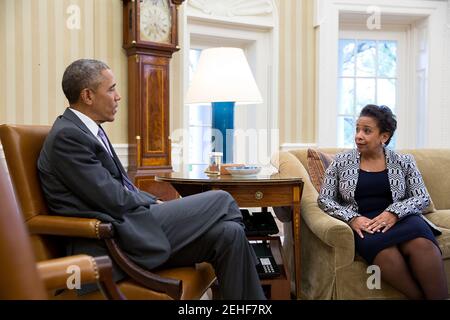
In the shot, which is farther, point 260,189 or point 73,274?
point 260,189

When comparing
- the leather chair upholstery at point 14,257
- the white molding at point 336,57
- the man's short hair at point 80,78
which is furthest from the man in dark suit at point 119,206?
the white molding at point 336,57

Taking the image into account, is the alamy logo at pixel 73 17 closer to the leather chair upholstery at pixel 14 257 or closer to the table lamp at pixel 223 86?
the table lamp at pixel 223 86

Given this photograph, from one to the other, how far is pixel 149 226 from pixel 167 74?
256 cm

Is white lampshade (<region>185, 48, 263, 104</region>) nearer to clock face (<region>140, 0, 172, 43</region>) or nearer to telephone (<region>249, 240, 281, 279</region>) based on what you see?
telephone (<region>249, 240, 281, 279</region>)

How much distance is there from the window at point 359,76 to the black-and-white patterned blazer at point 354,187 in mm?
2873

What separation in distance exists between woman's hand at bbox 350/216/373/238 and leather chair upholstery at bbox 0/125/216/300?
2.72ft

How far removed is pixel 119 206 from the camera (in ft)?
5.98

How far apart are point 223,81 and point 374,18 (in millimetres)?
2966

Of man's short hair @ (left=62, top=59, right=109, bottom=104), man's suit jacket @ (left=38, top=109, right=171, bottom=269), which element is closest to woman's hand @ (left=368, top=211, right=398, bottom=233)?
man's suit jacket @ (left=38, top=109, right=171, bottom=269)

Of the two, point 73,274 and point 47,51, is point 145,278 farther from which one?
point 47,51

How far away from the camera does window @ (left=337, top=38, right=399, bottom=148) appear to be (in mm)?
5512

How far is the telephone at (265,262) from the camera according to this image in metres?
2.58

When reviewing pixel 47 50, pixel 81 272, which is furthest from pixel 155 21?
pixel 81 272

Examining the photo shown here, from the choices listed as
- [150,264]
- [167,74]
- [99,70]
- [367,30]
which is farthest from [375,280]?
[367,30]
